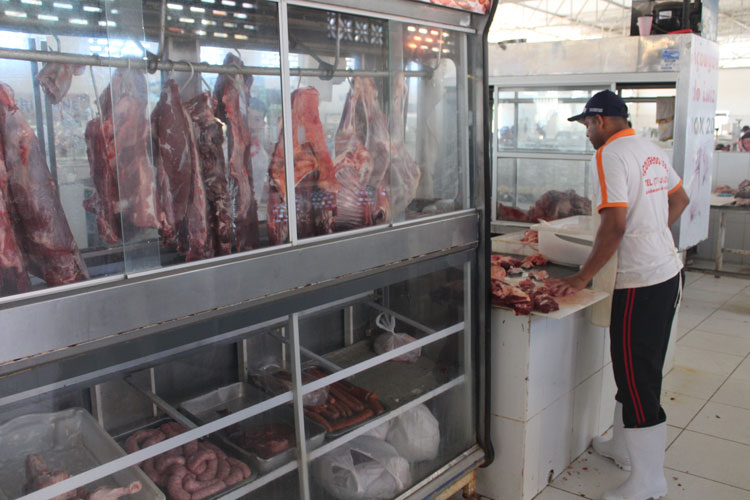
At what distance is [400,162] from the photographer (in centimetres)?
273

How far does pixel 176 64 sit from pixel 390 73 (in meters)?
0.91

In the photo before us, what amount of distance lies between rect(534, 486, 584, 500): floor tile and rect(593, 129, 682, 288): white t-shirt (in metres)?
1.05

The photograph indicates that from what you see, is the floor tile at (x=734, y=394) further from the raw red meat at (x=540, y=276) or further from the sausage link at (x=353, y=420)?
the sausage link at (x=353, y=420)

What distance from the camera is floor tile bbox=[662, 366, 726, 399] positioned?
437cm

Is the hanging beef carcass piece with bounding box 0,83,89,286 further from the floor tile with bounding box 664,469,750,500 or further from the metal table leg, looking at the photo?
the metal table leg

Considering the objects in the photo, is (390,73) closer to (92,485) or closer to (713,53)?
(92,485)

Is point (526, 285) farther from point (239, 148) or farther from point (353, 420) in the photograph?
point (239, 148)

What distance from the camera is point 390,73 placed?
8.61 ft

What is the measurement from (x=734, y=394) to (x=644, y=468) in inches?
64.0

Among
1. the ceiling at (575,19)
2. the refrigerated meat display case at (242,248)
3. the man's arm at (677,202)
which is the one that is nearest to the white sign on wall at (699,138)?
the man's arm at (677,202)

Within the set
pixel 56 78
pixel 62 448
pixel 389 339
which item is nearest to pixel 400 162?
pixel 389 339

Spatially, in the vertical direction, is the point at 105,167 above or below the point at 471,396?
above

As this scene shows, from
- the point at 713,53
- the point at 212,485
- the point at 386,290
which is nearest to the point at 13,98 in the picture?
the point at 212,485

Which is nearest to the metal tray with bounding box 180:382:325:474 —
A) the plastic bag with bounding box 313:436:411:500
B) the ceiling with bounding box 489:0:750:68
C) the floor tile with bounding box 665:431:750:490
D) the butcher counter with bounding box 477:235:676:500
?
the plastic bag with bounding box 313:436:411:500
